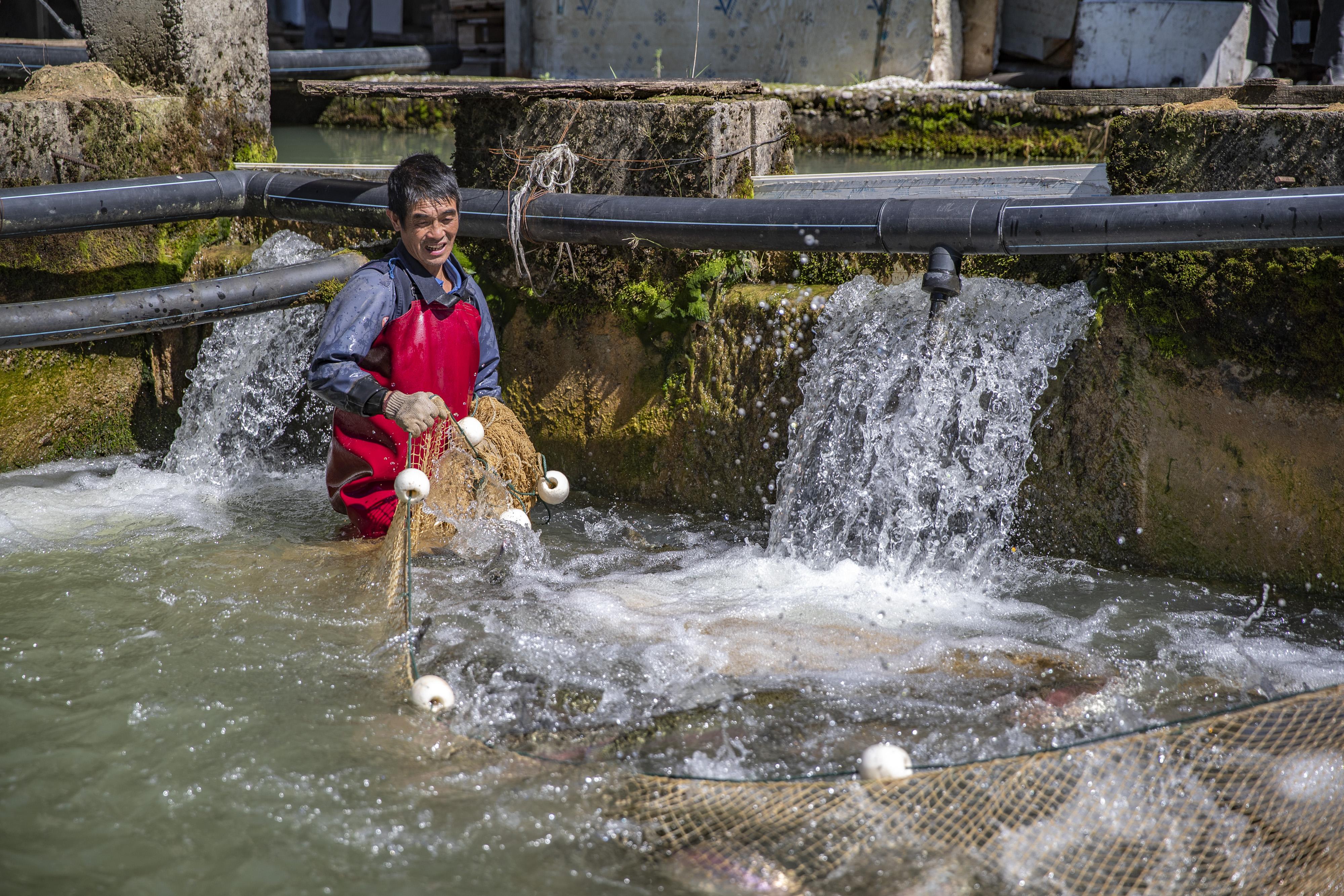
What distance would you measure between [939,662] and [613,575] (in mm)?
1294

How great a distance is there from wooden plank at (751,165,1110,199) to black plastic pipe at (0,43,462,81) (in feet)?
20.4

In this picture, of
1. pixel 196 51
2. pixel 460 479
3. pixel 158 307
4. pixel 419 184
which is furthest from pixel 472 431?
pixel 196 51

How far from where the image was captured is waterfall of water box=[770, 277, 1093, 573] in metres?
3.85

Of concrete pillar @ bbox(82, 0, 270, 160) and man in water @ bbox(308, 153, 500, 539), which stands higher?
concrete pillar @ bbox(82, 0, 270, 160)

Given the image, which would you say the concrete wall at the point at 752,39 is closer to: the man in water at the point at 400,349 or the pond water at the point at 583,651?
the man in water at the point at 400,349

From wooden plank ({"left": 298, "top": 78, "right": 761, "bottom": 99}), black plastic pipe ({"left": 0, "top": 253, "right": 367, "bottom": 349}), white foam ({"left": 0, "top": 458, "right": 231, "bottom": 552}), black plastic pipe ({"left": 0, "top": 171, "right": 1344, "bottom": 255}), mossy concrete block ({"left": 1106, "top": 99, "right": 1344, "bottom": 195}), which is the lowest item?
white foam ({"left": 0, "top": 458, "right": 231, "bottom": 552})

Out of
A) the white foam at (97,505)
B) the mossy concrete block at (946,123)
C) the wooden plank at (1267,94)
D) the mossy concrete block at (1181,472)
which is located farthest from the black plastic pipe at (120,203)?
the mossy concrete block at (946,123)

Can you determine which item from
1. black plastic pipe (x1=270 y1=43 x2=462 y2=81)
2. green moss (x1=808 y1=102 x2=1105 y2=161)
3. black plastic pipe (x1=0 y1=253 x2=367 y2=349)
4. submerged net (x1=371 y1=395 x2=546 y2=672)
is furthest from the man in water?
black plastic pipe (x1=270 y1=43 x2=462 y2=81)

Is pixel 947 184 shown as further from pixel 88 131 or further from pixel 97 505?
pixel 88 131

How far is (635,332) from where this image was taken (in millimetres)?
4582

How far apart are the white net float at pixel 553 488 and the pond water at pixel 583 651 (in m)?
0.19

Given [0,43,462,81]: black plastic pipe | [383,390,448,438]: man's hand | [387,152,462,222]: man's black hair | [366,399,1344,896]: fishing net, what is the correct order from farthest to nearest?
[0,43,462,81]: black plastic pipe → [387,152,462,222]: man's black hair → [383,390,448,438]: man's hand → [366,399,1344,896]: fishing net

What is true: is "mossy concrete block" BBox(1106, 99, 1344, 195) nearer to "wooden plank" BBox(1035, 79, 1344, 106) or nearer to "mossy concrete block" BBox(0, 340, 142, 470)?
"wooden plank" BBox(1035, 79, 1344, 106)

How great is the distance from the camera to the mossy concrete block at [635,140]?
4.35 metres
